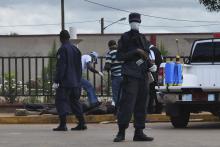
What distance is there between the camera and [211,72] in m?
14.1

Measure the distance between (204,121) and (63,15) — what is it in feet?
113

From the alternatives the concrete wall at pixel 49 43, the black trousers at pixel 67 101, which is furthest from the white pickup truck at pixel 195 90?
the concrete wall at pixel 49 43

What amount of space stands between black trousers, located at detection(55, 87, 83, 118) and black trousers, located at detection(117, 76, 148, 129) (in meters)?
2.82

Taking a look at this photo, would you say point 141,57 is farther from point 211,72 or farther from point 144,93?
point 211,72

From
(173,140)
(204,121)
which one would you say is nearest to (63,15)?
(204,121)

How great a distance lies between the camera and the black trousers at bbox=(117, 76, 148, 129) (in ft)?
35.1

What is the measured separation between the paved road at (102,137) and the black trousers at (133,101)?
36cm

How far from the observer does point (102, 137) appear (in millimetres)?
11945

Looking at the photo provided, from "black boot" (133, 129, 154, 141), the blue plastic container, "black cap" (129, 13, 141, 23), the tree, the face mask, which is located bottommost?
"black boot" (133, 129, 154, 141)

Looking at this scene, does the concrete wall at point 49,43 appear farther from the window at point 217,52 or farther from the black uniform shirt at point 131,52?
the black uniform shirt at point 131,52

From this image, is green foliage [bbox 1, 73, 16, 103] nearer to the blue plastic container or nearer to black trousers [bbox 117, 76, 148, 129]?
the blue plastic container

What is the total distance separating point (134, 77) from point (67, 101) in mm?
3109

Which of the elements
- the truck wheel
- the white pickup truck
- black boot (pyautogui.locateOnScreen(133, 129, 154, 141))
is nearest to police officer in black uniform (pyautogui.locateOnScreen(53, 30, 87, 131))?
the white pickup truck

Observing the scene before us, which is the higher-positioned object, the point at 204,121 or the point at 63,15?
the point at 63,15
